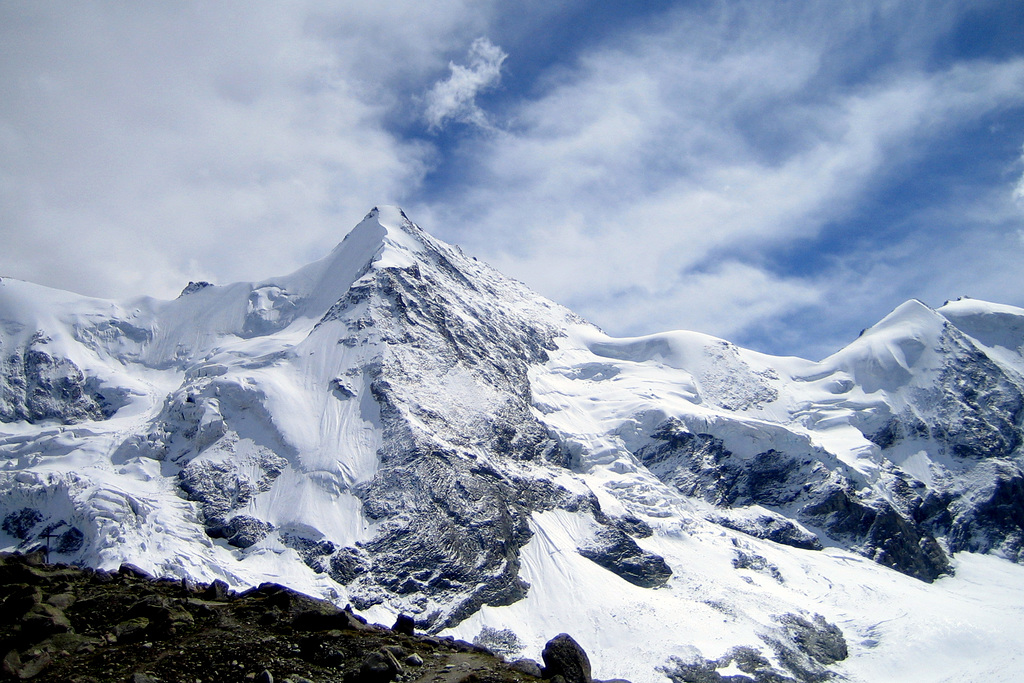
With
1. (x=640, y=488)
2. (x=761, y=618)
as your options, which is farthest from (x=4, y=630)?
(x=640, y=488)

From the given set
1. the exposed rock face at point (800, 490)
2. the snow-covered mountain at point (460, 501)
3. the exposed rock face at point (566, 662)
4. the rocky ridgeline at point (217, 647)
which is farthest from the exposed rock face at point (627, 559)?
the exposed rock face at point (566, 662)

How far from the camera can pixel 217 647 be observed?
21.7 meters

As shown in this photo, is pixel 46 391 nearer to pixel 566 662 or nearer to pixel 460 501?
pixel 460 501

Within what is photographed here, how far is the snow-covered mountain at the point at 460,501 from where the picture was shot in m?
115

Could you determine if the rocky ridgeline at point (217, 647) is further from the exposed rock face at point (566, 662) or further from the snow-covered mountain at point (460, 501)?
the snow-covered mountain at point (460, 501)

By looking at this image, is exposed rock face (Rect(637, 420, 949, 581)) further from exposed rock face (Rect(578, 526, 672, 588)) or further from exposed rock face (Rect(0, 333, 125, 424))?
exposed rock face (Rect(0, 333, 125, 424))

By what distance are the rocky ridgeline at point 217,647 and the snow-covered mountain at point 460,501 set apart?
86044 mm

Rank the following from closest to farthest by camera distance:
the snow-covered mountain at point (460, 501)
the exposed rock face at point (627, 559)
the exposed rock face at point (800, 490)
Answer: the snow-covered mountain at point (460, 501), the exposed rock face at point (627, 559), the exposed rock face at point (800, 490)

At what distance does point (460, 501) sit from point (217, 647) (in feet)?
370

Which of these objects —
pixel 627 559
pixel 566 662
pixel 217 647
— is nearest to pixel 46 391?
pixel 627 559

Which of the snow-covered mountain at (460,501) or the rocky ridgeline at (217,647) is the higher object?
the snow-covered mountain at (460,501)

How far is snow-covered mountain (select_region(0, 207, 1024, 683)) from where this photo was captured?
114875 mm

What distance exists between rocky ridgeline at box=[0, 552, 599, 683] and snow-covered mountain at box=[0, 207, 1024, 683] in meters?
86.0

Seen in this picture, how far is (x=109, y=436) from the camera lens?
144 m
